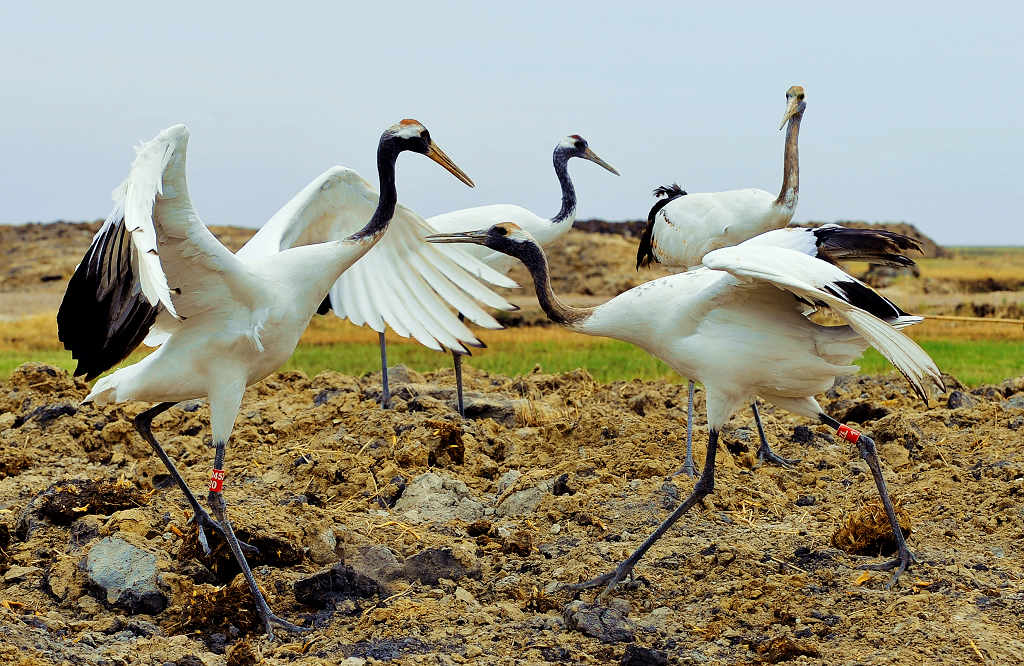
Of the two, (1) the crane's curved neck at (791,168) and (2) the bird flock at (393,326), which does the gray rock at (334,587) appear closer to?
(2) the bird flock at (393,326)

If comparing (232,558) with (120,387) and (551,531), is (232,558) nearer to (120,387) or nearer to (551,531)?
(120,387)

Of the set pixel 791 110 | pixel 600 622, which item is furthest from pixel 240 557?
pixel 791 110

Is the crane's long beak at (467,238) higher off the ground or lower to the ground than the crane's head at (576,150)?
lower

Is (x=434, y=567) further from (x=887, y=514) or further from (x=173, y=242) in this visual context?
(x=887, y=514)

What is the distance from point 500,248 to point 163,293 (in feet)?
7.19

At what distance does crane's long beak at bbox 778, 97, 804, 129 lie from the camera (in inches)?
398

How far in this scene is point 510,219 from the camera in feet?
34.4

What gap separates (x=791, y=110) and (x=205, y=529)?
6.67 m

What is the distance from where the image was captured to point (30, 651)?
15.8 ft

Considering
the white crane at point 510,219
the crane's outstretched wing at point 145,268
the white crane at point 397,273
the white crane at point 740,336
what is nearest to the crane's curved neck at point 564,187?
the white crane at point 510,219

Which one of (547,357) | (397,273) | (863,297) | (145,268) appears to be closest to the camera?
(145,268)

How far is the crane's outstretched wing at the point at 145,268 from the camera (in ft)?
16.1

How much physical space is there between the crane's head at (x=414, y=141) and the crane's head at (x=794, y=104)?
14.7ft

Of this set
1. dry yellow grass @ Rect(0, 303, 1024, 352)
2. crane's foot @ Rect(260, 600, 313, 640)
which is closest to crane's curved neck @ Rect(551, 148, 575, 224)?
crane's foot @ Rect(260, 600, 313, 640)
